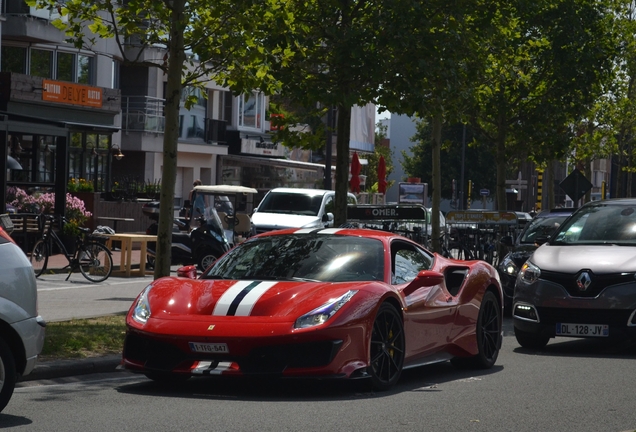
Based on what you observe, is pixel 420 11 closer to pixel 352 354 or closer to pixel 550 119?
pixel 352 354

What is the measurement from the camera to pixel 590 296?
12.9 meters

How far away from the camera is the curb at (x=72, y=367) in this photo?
10117 mm

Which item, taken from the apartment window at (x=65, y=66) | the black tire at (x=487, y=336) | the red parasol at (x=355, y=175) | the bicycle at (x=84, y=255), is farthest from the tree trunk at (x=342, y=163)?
the apartment window at (x=65, y=66)

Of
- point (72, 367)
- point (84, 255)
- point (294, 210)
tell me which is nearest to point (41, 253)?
point (84, 255)

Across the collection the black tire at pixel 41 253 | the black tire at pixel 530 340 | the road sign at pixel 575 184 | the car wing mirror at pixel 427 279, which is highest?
the road sign at pixel 575 184

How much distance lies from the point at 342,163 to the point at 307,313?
34.8ft

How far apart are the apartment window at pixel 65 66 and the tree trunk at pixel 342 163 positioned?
2299 cm

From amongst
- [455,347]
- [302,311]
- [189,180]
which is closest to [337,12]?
[455,347]

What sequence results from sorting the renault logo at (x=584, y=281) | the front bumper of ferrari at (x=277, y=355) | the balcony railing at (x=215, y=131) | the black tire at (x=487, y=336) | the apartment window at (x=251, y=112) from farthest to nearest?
the apartment window at (x=251, y=112)
the balcony railing at (x=215, y=131)
the renault logo at (x=584, y=281)
the black tire at (x=487, y=336)
the front bumper of ferrari at (x=277, y=355)

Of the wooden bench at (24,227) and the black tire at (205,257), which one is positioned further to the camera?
the black tire at (205,257)

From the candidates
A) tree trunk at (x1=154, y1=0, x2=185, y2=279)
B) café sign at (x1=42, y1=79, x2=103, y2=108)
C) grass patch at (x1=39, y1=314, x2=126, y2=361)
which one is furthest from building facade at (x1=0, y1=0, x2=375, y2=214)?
grass patch at (x1=39, y1=314, x2=126, y2=361)

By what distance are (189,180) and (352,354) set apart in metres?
46.3

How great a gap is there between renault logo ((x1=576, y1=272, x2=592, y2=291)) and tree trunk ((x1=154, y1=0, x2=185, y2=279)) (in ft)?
15.7

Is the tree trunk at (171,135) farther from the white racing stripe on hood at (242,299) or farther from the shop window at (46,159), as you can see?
the shop window at (46,159)
